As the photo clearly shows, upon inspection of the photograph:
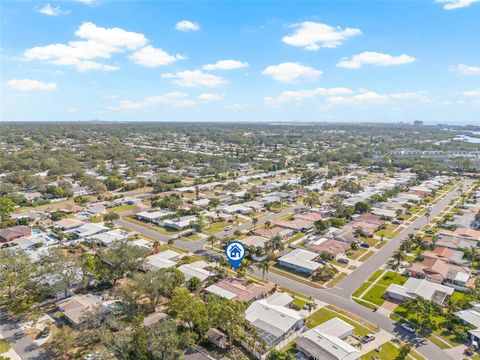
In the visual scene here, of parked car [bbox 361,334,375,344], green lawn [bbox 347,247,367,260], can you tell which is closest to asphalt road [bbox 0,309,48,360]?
parked car [bbox 361,334,375,344]

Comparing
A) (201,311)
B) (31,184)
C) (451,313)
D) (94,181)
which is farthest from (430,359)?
(31,184)

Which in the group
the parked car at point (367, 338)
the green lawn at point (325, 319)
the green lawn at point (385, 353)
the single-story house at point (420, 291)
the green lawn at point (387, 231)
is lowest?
the green lawn at point (385, 353)

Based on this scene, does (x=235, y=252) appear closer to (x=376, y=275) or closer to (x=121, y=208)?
(x=376, y=275)

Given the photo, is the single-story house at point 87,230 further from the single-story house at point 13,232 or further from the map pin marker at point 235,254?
the map pin marker at point 235,254

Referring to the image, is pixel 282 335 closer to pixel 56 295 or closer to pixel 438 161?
pixel 56 295

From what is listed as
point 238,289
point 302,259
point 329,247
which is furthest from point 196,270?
point 329,247

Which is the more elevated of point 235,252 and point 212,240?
point 235,252

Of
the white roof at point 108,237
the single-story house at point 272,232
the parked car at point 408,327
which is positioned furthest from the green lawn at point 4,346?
the single-story house at point 272,232
